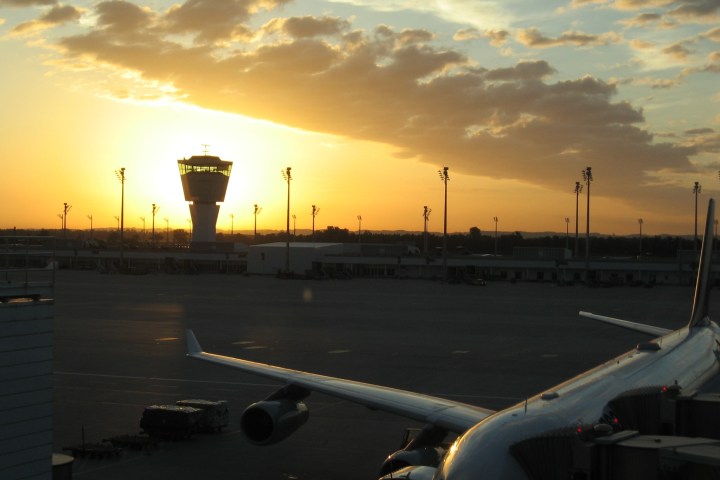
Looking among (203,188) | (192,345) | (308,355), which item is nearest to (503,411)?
(192,345)

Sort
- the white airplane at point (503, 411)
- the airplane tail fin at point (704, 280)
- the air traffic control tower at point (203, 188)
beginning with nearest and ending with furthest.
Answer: the white airplane at point (503, 411)
the airplane tail fin at point (704, 280)
the air traffic control tower at point (203, 188)

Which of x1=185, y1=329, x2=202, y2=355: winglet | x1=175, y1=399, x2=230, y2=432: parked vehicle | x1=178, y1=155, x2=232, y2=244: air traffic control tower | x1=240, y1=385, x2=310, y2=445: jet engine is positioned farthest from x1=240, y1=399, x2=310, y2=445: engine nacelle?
x1=178, y1=155, x2=232, y2=244: air traffic control tower

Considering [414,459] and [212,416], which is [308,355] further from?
[414,459]

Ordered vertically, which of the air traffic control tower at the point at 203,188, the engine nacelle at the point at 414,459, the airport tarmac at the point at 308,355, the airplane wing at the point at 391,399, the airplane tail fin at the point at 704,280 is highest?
the air traffic control tower at the point at 203,188

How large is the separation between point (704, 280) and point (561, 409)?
17525 mm

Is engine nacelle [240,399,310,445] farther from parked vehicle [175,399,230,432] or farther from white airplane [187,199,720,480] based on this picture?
parked vehicle [175,399,230,432]

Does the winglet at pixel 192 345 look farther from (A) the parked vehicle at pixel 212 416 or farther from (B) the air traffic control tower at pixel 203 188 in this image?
(B) the air traffic control tower at pixel 203 188

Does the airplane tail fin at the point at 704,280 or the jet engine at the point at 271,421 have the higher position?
the airplane tail fin at the point at 704,280

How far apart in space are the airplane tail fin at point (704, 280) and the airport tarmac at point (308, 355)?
8264 millimetres

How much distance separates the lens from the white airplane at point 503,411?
1280 centimetres

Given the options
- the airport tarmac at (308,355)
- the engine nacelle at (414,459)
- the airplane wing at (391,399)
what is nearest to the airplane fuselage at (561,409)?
the airplane wing at (391,399)

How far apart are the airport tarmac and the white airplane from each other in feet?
8.40

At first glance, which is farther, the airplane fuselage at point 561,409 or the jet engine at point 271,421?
the jet engine at point 271,421

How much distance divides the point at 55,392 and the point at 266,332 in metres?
23.5
